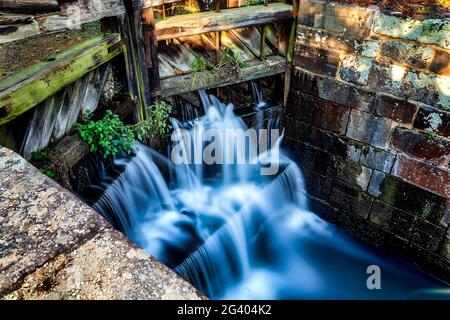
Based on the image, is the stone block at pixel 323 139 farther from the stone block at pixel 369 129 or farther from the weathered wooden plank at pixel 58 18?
the weathered wooden plank at pixel 58 18

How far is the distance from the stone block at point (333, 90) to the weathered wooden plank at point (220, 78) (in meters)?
0.30

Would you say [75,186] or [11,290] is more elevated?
[11,290]

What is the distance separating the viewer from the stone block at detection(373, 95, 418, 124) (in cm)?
370

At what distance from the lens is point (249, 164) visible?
504 cm

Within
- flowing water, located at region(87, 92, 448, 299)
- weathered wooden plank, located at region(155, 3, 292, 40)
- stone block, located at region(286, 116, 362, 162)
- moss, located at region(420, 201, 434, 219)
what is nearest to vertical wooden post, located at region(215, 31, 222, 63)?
weathered wooden plank, located at region(155, 3, 292, 40)

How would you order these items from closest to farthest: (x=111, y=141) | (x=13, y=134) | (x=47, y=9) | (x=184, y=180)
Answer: (x=47, y=9)
(x=13, y=134)
(x=111, y=141)
(x=184, y=180)

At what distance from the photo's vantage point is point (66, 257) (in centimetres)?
131

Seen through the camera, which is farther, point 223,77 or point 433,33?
point 223,77

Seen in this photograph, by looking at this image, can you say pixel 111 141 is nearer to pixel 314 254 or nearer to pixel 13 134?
pixel 13 134

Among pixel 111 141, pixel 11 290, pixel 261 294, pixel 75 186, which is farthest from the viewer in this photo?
pixel 261 294

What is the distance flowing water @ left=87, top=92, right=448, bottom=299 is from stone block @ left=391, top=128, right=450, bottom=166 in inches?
61.1

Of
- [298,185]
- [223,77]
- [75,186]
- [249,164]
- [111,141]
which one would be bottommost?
[298,185]

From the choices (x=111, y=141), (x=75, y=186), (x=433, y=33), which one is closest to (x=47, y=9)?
(x=111, y=141)

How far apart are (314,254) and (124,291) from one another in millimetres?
3982
